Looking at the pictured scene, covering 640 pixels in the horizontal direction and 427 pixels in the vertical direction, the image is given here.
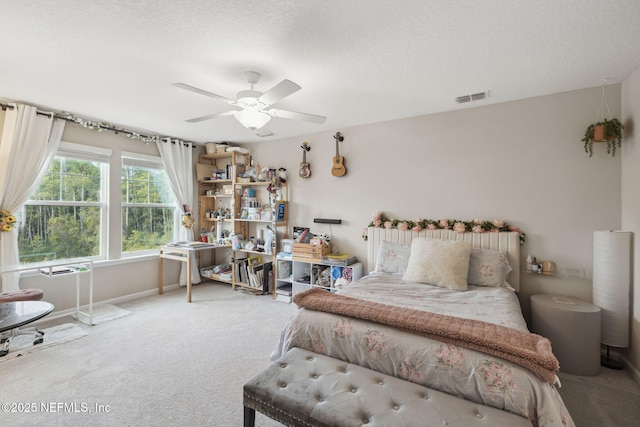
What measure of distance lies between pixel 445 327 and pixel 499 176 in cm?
211

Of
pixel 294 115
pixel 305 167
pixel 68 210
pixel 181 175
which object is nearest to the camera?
pixel 294 115

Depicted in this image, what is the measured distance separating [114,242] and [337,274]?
3122 millimetres

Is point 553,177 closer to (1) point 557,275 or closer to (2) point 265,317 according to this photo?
(1) point 557,275

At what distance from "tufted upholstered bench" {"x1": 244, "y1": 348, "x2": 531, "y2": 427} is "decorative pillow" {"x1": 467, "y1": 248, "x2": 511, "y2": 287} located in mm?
1588

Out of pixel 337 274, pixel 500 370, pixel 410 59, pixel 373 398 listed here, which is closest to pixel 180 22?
pixel 410 59

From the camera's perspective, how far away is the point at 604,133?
2410mm

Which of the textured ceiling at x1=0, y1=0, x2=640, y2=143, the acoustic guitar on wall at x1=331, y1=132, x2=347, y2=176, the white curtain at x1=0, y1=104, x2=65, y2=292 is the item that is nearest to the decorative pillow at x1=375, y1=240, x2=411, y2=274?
the acoustic guitar on wall at x1=331, y1=132, x2=347, y2=176

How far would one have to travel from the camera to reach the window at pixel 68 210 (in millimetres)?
3303

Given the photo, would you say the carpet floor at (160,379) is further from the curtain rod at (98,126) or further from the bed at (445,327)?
the curtain rod at (98,126)

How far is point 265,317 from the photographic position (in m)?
3.46

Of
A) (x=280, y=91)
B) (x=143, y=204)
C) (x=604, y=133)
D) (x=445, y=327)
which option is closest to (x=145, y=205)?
(x=143, y=204)

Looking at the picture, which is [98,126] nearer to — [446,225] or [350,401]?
[350,401]

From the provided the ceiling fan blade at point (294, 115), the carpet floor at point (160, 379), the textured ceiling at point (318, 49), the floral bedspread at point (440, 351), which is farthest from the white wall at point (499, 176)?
the ceiling fan blade at point (294, 115)

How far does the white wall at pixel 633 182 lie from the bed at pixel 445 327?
79cm
